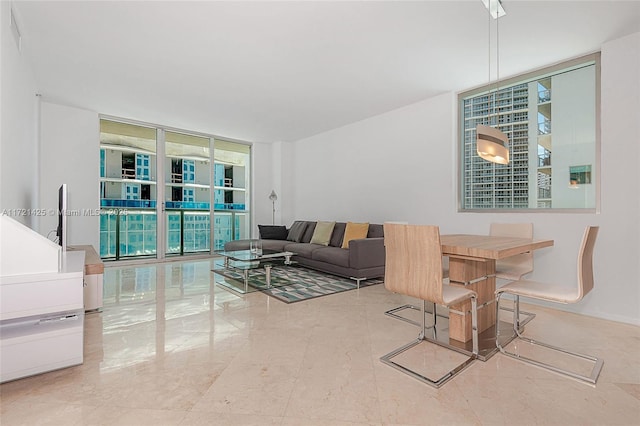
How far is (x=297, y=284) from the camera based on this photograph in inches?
162

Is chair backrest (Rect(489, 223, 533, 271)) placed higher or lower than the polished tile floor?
higher

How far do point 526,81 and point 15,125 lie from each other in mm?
5481

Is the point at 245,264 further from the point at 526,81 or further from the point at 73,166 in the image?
A: the point at 526,81

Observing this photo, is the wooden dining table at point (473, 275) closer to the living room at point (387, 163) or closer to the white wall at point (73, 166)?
the living room at point (387, 163)

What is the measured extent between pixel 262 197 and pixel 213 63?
4.14 metres

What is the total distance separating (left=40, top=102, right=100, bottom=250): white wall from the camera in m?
4.83

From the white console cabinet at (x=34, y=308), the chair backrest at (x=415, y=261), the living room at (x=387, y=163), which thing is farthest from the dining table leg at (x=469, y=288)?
the white console cabinet at (x=34, y=308)

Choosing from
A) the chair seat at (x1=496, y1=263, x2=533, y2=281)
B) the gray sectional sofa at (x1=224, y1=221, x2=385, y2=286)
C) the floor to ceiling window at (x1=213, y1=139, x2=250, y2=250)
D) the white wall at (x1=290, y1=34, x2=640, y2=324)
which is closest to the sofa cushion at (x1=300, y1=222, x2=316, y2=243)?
the gray sectional sofa at (x1=224, y1=221, x2=385, y2=286)

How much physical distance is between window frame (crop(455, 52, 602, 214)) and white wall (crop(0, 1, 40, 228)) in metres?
4.74

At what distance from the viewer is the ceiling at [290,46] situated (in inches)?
101

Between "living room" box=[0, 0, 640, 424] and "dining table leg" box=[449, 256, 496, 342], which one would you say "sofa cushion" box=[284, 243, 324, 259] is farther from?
"dining table leg" box=[449, 256, 496, 342]

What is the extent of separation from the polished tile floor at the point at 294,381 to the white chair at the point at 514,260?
1.61 feet

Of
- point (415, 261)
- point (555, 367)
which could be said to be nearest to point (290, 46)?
point (415, 261)

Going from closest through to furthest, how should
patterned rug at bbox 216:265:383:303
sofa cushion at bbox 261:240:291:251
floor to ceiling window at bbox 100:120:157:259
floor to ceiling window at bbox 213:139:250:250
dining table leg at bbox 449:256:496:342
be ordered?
dining table leg at bbox 449:256:496:342, patterned rug at bbox 216:265:383:303, sofa cushion at bbox 261:240:291:251, floor to ceiling window at bbox 100:120:157:259, floor to ceiling window at bbox 213:139:250:250
